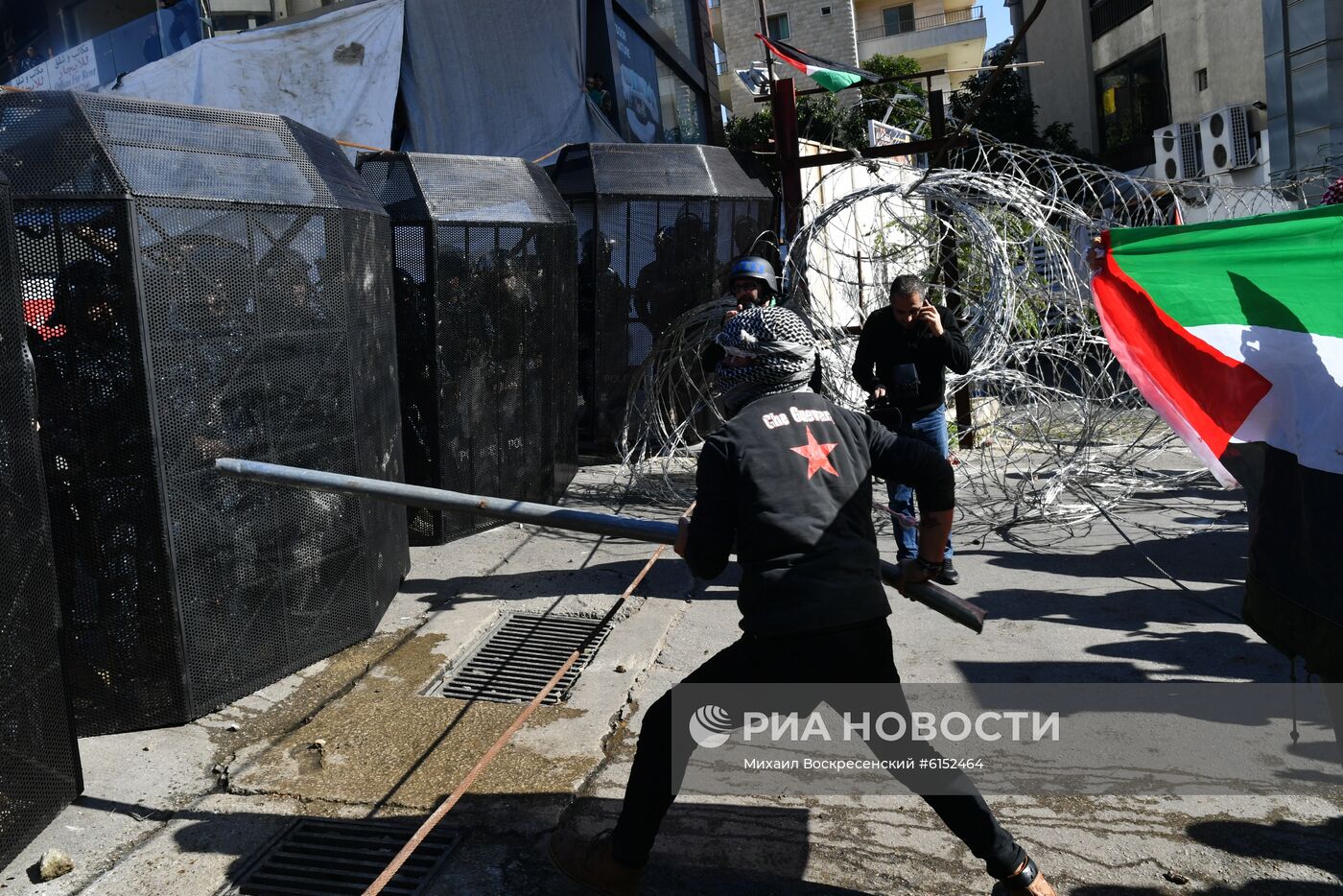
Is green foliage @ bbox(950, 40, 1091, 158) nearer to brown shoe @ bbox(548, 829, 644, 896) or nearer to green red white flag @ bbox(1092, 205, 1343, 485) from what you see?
green red white flag @ bbox(1092, 205, 1343, 485)

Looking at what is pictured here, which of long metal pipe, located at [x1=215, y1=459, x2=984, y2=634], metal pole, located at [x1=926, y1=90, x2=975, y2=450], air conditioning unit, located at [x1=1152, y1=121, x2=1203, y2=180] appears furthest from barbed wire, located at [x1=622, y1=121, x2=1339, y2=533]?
air conditioning unit, located at [x1=1152, y1=121, x2=1203, y2=180]

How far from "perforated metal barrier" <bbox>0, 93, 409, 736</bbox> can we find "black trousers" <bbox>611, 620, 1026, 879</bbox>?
2.57 meters

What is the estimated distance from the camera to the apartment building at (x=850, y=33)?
48.6m

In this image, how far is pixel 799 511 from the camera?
9.57 feet

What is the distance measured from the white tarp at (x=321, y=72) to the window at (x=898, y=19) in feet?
150

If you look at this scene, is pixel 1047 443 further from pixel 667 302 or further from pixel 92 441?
pixel 92 441

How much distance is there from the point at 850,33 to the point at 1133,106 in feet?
68.3

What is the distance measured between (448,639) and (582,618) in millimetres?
781

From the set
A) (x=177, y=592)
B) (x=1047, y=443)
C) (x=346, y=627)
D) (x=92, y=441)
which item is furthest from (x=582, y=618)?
(x=1047, y=443)

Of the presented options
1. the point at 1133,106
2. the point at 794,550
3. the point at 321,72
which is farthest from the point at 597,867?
the point at 1133,106

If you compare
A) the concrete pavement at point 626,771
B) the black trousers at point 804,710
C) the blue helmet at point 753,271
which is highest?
the blue helmet at point 753,271

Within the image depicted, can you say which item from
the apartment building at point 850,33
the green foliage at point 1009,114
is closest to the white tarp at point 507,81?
the green foliage at point 1009,114

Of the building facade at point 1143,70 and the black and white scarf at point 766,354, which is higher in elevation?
the building facade at point 1143,70

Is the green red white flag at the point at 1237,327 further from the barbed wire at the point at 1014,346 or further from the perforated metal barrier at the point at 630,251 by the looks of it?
the perforated metal barrier at the point at 630,251
